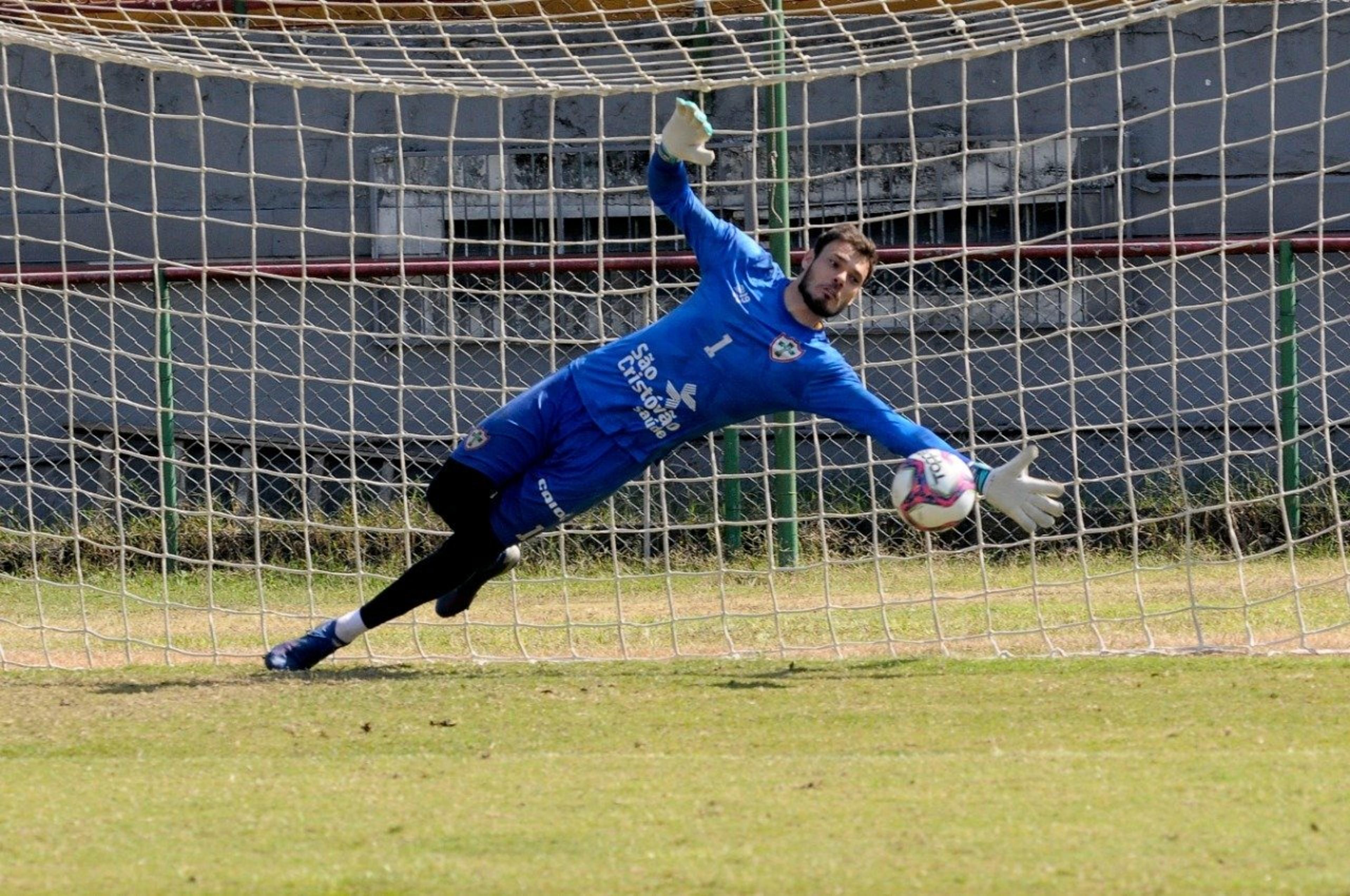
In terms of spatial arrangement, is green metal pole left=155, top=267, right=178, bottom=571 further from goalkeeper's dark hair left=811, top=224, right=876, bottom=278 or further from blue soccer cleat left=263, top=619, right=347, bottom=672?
goalkeeper's dark hair left=811, top=224, right=876, bottom=278

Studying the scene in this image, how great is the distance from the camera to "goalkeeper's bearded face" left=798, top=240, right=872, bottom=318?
20.8 ft

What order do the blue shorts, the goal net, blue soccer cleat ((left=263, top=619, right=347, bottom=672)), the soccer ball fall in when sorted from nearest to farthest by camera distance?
1. the soccer ball
2. the blue shorts
3. blue soccer cleat ((left=263, top=619, right=347, bottom=672))
4. the goal net

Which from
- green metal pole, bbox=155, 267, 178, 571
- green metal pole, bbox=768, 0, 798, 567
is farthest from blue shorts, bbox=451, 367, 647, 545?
green metal pole, bbox=155, 267, 178, 571

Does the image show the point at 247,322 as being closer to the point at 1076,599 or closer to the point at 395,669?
the point at 395,669

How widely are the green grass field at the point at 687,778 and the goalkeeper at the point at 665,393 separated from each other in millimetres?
591

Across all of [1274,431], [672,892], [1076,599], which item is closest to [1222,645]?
[1076,599]

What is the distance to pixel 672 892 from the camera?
3832 millimetres

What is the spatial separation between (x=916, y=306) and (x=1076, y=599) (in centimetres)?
352

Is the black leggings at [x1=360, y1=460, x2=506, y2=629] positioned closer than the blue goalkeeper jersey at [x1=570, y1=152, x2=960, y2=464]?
No

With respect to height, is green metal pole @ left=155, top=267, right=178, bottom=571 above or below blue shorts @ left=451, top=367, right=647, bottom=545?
below

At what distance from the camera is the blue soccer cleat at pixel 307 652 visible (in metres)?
7.00

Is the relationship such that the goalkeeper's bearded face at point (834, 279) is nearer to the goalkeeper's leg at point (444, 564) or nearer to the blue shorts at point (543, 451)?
the blue shorts at point (543, 451)

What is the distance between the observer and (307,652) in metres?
7.03

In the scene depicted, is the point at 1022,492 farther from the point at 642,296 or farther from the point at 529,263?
the point at 642,296
